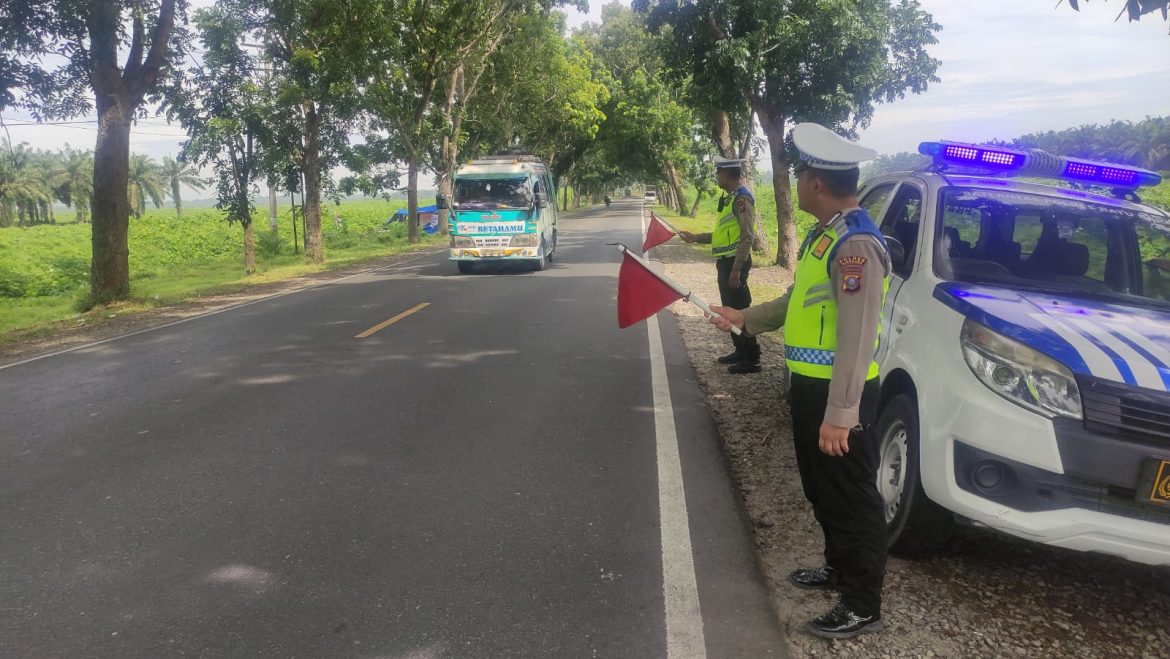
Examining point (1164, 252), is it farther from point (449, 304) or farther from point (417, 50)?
point (417, 50)

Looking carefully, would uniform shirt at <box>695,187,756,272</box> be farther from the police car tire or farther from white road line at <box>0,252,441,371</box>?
white road line at <box>0,252,441,371</box>

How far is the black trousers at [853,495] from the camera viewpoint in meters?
2.75

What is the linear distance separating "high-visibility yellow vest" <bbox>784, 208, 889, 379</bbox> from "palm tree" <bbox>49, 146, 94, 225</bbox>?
82161 mm

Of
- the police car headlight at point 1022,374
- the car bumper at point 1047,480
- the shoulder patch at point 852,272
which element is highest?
the shoulder patch at point 852,272

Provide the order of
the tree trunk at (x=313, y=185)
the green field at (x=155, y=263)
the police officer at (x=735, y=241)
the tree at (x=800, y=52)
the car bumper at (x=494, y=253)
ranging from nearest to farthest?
the police officer at (x=735, y=241) → the tree at (x=800, y=52) → the green field at (x=155, y=263) → the car bumper at (x=494, y=253) → the tree trunk at (x=313, y=185)

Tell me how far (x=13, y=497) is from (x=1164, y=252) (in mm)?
6712

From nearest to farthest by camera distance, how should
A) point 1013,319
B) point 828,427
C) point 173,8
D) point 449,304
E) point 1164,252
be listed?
point 828,427 < point 1013,319 < point 1164,252 < point 449,304 < point 173,8

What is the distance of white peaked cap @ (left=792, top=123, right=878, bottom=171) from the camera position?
2.61m

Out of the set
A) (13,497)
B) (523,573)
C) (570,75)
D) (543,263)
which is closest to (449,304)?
(543,263)

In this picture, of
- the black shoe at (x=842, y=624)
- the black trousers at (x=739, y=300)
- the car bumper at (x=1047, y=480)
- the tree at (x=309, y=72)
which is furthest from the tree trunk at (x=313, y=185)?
the car bumper at (x=1047, y=480)

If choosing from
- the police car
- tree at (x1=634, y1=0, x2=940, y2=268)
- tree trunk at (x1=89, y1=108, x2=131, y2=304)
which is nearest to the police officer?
the police car

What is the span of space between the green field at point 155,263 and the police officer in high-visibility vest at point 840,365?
12022mm

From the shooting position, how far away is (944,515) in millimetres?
3154

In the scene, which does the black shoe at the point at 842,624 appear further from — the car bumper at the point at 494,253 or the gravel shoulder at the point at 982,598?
the car bumper at the point at 494,253
